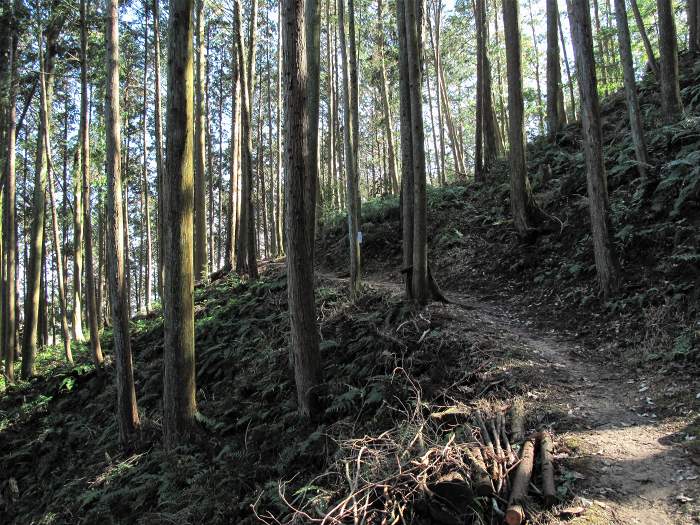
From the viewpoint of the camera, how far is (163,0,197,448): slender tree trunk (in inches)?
257

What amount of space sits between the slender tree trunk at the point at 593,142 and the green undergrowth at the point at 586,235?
1.55ft

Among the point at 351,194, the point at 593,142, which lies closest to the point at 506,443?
the point at 593,142

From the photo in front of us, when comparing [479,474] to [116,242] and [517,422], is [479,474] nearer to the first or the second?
[517,422]

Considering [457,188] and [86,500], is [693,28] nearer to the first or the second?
[457,188]

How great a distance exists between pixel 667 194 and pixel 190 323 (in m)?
7.71

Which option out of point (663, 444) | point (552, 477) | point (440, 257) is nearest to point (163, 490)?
point (552, 477)

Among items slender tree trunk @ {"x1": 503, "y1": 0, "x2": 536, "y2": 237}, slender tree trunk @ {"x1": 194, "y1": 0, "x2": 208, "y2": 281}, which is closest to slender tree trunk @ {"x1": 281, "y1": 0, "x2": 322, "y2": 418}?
slender tree trunk @ {"x1": 503, "y1": 0, "x2": 536, "y2": 237}

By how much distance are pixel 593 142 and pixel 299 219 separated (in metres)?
4.61

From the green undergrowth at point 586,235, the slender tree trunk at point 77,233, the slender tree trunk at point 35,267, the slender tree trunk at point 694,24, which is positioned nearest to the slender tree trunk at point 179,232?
the green undergrowth at point 586,235

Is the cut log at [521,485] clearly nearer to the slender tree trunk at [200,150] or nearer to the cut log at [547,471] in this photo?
the cut log at [547,471]

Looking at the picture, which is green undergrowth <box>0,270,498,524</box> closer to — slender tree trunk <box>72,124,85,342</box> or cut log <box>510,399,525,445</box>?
cut log <box>510,399,525,445</box>

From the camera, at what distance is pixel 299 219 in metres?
5.82

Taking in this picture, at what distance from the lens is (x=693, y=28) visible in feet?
42.1

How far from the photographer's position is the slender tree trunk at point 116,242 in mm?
7859
